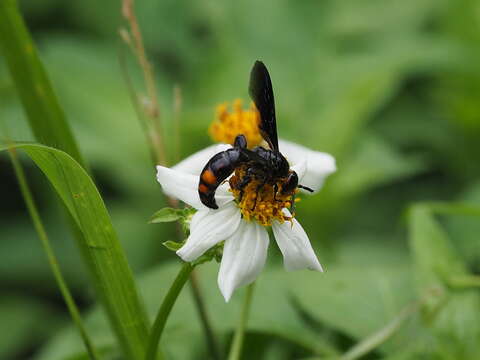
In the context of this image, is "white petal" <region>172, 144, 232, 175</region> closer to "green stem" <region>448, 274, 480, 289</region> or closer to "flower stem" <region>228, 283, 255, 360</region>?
"flower stem" <region>228, 283, 255, 360</region>

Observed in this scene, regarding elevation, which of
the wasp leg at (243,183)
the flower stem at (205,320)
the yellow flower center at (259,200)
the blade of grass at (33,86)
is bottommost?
the flower stem at (205,320)

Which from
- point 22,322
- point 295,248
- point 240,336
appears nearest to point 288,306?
point 240,336

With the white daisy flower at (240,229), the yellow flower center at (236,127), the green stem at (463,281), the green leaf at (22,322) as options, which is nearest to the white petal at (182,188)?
the white daisy flower at (240,229)

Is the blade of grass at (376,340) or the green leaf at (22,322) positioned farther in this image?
the green leaf at (22,322)

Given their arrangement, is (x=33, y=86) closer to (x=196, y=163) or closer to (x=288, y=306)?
(x=196, y=163)

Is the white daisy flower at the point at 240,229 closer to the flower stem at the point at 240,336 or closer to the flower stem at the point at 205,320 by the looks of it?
the flower stem at the point at 240,336
